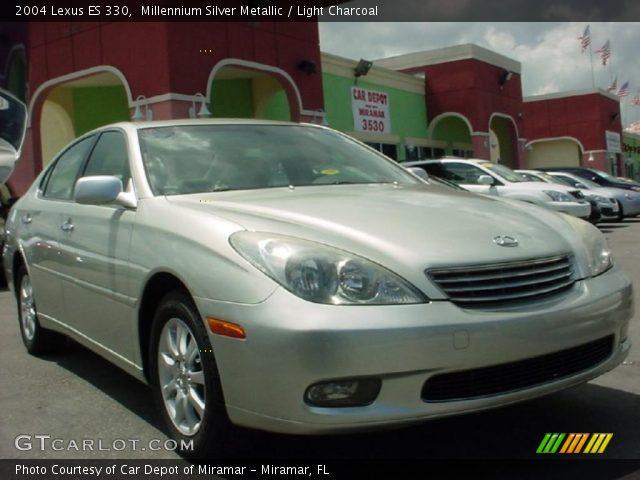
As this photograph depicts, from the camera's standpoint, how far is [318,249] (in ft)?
8.87

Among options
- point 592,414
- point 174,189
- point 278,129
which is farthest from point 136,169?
point 592,414

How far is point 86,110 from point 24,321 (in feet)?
43.3

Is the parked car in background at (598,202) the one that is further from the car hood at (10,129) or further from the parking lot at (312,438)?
the parking lot at (312,438)

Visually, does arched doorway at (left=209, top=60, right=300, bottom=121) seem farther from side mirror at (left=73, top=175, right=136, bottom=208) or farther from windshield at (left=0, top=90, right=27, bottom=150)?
side mirror at (left=73, top=175, right=136, bottom=208)

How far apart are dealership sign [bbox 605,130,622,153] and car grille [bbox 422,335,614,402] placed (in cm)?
3729

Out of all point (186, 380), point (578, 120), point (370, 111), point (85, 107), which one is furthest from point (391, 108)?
point (186, 380)

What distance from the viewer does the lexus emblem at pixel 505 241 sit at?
2902mm

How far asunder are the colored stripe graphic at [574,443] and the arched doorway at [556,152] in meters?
36.0

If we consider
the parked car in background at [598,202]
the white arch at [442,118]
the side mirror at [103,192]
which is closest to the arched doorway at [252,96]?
the parked car in background at [598,202]

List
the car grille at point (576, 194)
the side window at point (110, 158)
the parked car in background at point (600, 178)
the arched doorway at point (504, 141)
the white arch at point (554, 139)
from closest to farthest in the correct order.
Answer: the side window at point (110, 158), the car grille at point (576, 194), the parked car in background at point (600, 178), the arched doorway at point (504, 141), the white arch at point (554, 139)

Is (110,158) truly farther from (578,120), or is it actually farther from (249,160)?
(578,120)

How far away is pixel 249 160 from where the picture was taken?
3.91 meters

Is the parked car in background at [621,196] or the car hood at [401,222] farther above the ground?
the car hood at [401,222]

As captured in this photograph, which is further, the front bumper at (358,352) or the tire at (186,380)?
the tire at (186,380)
